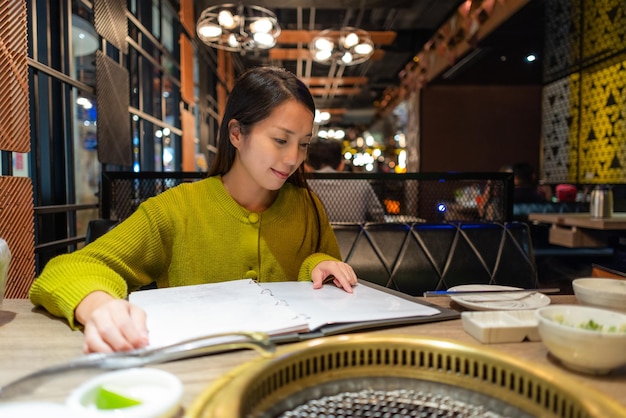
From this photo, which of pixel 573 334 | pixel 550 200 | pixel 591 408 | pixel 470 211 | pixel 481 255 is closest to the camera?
pixel 591 408

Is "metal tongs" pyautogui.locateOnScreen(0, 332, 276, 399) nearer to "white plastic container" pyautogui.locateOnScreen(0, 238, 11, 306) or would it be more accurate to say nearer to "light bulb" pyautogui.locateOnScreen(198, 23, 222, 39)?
"white plastic container" pyautogui.locateOnScreen(0, 238, 11, 306)

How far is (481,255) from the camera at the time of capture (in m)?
2.07

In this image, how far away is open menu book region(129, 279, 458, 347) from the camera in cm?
74

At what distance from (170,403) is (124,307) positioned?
0.29 metres

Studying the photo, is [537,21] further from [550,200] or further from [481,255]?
[481,255]

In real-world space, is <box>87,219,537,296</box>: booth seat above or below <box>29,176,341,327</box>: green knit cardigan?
below

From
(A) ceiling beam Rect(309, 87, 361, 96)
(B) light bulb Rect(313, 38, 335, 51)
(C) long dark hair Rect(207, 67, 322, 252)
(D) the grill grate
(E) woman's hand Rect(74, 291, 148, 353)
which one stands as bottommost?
(D) the grill grate

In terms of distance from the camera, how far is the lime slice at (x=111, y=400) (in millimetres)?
514

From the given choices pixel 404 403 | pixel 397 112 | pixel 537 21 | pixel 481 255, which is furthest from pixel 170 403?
pixel 397 112

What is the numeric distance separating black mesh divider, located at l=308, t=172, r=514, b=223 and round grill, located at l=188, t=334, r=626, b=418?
1741 millimetres

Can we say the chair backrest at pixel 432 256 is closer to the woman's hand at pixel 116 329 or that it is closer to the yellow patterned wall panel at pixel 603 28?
the woman's hand at pixel 116 329

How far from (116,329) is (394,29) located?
8993 millimetres

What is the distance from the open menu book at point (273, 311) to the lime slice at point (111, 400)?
6.0 inches

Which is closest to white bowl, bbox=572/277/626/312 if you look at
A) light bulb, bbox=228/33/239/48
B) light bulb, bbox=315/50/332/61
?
light bulb, bbox=228/33/239/48
